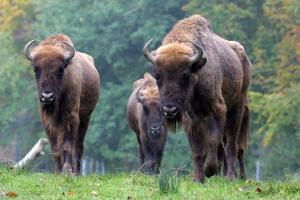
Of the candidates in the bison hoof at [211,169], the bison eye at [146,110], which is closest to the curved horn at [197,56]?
the bison hoof at [211,169]

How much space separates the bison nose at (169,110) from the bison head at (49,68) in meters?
3.10

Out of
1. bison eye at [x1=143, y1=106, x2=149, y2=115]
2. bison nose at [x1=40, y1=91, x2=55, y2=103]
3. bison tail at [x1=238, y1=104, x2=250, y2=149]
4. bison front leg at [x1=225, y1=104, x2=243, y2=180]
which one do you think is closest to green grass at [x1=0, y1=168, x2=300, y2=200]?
bison nose at [x1=40, y1=91, x2=55, y2=103]

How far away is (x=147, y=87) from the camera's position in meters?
24.8

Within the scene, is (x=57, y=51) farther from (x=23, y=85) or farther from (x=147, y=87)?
(x=23, y=85)

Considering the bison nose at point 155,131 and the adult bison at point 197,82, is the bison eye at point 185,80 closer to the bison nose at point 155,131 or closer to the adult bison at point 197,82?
the adult bison at point 197,82

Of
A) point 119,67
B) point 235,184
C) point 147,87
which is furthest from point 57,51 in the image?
point 119,67

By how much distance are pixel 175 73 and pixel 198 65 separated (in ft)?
1.65

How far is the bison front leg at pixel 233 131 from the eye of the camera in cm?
1859

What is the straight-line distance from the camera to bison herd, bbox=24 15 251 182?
15578 mm

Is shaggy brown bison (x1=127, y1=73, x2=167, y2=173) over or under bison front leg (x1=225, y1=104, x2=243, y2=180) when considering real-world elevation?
under

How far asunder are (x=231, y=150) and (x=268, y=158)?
985 inches

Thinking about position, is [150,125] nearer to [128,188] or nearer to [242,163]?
[242,163]

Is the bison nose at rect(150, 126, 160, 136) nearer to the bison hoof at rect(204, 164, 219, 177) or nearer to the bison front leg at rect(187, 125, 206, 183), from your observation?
the bison front leg at rect(187, 125, 206, 183)

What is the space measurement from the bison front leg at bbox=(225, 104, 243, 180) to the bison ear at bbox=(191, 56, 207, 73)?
9.86 feet
